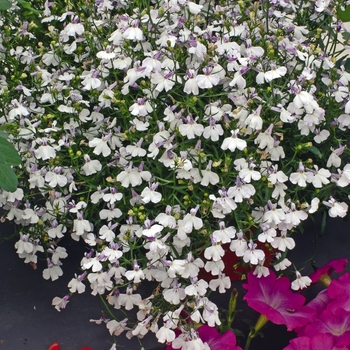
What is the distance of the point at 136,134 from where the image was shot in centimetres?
106

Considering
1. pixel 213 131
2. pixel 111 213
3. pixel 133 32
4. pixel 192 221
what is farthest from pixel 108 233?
pixel 133 32

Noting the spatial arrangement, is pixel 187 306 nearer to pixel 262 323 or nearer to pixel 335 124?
pixel 262 323

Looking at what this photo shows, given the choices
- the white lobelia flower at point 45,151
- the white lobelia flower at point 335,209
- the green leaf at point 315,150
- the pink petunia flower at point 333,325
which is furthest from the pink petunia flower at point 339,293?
the white lobelia flower at point 45,151

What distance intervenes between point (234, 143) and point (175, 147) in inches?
4.0

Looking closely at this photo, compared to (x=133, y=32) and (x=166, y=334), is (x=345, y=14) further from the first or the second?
(x=166, y=334)

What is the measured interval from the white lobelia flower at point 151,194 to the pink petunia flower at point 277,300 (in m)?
0.22

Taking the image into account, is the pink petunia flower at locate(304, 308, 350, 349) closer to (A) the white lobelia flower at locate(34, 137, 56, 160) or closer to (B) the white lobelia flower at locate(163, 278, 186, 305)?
(B) the white lobelia flower at locate(163, 278, 186, 305)

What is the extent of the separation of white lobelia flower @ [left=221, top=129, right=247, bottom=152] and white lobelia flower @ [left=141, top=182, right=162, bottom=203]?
132 mm

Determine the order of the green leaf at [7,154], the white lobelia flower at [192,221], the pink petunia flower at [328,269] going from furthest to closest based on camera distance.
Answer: the pink petunia flower at [328,269], the white lobelia flower at [192,221], the green leaf at [7,154]

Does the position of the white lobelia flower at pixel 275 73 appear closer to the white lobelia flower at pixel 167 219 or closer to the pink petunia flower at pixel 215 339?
the white lobelia flower at pixel 167 219

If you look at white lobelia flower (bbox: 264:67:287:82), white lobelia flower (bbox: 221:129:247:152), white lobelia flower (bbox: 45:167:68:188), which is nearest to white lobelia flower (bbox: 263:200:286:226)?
white lobelia flower (bbox: 221:129:247:152)

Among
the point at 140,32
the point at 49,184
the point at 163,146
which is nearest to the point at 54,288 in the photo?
the point at 49,184

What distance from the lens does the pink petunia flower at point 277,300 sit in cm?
99

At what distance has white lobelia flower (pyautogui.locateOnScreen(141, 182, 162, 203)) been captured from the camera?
98cm
